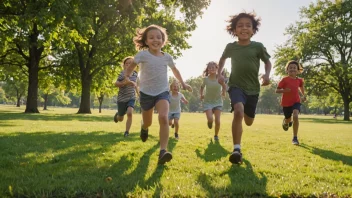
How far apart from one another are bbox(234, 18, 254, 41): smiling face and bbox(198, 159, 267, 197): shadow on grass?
2.58 m

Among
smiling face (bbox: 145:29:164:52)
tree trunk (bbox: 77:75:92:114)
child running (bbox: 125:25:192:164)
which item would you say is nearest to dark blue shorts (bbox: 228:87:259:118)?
child running (bbox: 125:25:192:164)

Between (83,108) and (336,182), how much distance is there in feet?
104

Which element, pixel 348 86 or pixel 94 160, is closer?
pixel 94 160

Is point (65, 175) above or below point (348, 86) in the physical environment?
below

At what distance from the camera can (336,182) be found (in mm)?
4098

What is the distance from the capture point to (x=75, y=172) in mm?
4223

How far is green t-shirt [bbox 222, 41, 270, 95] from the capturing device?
5875 mm

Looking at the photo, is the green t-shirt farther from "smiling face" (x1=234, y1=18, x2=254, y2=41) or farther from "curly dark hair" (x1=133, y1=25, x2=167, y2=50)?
"curly dark hair" (x1=133, y1=25, x2=167, y2=50)

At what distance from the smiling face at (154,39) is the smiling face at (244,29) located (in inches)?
60.9

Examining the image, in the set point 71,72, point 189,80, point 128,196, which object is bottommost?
point 128,196

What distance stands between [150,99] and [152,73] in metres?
0.48

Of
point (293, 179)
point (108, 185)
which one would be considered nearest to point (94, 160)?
point (108, 185)

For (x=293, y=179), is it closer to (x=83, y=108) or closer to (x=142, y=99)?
(x=142, y=99)

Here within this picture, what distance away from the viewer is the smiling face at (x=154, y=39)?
18.6ft
